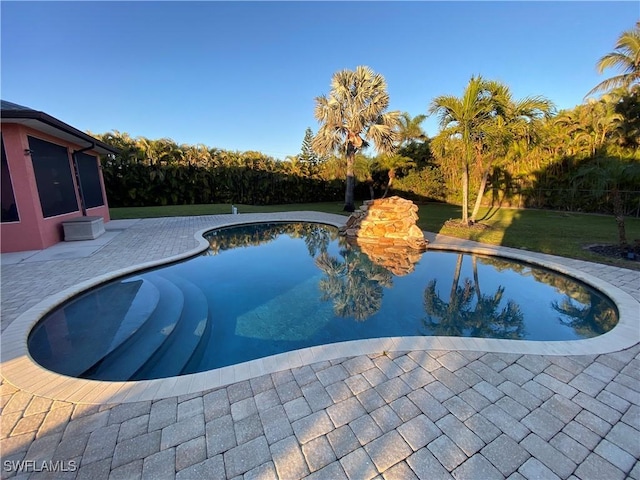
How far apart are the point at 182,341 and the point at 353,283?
336 cm

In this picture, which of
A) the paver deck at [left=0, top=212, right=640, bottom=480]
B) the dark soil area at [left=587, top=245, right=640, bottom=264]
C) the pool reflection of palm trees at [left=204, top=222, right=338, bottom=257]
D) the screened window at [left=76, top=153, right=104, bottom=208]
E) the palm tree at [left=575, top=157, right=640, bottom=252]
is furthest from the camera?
the screened window at [left=76, top=153, right=104, bottom=208]

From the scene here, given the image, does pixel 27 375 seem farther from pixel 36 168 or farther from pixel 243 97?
pixel 243 97

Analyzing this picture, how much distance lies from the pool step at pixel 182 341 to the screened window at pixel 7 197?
4.96 meters

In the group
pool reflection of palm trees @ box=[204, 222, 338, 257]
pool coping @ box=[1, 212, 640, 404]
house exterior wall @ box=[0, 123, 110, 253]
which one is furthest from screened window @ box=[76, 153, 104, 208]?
pool coping @ box=[1, 212, 640, 404]

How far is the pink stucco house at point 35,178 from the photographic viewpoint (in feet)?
20.1

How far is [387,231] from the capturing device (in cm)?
907

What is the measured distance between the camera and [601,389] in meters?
2.26

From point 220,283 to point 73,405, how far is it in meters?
3.59

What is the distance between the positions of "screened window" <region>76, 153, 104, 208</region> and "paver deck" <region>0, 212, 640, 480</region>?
29.0ft

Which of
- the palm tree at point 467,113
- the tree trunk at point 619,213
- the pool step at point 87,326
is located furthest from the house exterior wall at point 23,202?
the tree trunk at point 619,213

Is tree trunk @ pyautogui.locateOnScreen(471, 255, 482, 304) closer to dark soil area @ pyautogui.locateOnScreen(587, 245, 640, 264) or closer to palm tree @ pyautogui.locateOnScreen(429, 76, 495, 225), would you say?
dark soil area @ pyautogui.locateOnScreen(587, 245, 640, 264)

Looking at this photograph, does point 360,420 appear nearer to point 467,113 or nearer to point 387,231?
point 387,231

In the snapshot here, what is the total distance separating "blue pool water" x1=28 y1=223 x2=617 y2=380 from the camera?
128 inches

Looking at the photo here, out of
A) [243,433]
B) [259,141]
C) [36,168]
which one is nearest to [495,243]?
[243,433]
